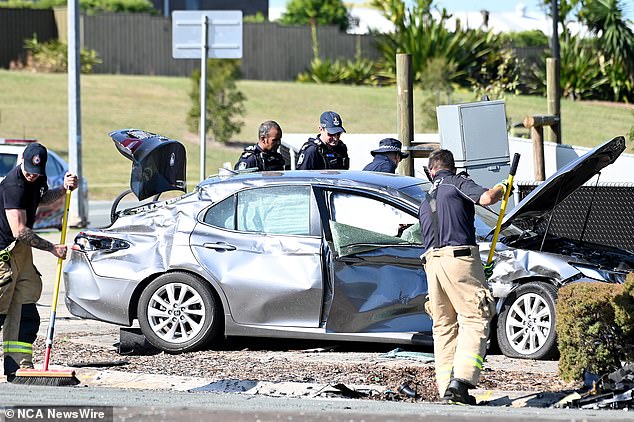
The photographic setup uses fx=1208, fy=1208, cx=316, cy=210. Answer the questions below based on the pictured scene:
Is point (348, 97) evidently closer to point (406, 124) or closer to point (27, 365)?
point (406, 124)

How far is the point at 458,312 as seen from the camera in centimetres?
755

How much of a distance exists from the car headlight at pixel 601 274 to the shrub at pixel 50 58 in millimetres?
35223

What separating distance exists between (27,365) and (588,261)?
13.4 ft

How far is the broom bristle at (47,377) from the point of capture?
314 inches

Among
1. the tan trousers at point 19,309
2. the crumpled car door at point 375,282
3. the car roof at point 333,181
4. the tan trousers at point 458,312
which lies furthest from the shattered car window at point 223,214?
the tan trousers at point 458,312

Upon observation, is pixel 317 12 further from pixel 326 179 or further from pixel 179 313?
pixel 179 313

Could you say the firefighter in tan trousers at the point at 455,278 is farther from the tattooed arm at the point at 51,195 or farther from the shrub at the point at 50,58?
the shrub at the point at 50,58

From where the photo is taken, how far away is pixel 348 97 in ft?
135

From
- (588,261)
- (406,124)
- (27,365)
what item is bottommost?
(27,365)

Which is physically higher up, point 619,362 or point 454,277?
point 454,277

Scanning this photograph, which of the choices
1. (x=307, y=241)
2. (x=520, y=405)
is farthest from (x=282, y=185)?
(x=520, y=405)

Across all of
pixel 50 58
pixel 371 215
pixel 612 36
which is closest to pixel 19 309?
pixel 371 215

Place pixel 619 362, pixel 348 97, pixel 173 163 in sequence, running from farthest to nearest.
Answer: pixel 348 97 → pixel 173 163 → pixel 619 362

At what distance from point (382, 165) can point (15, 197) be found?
4.26 meters
